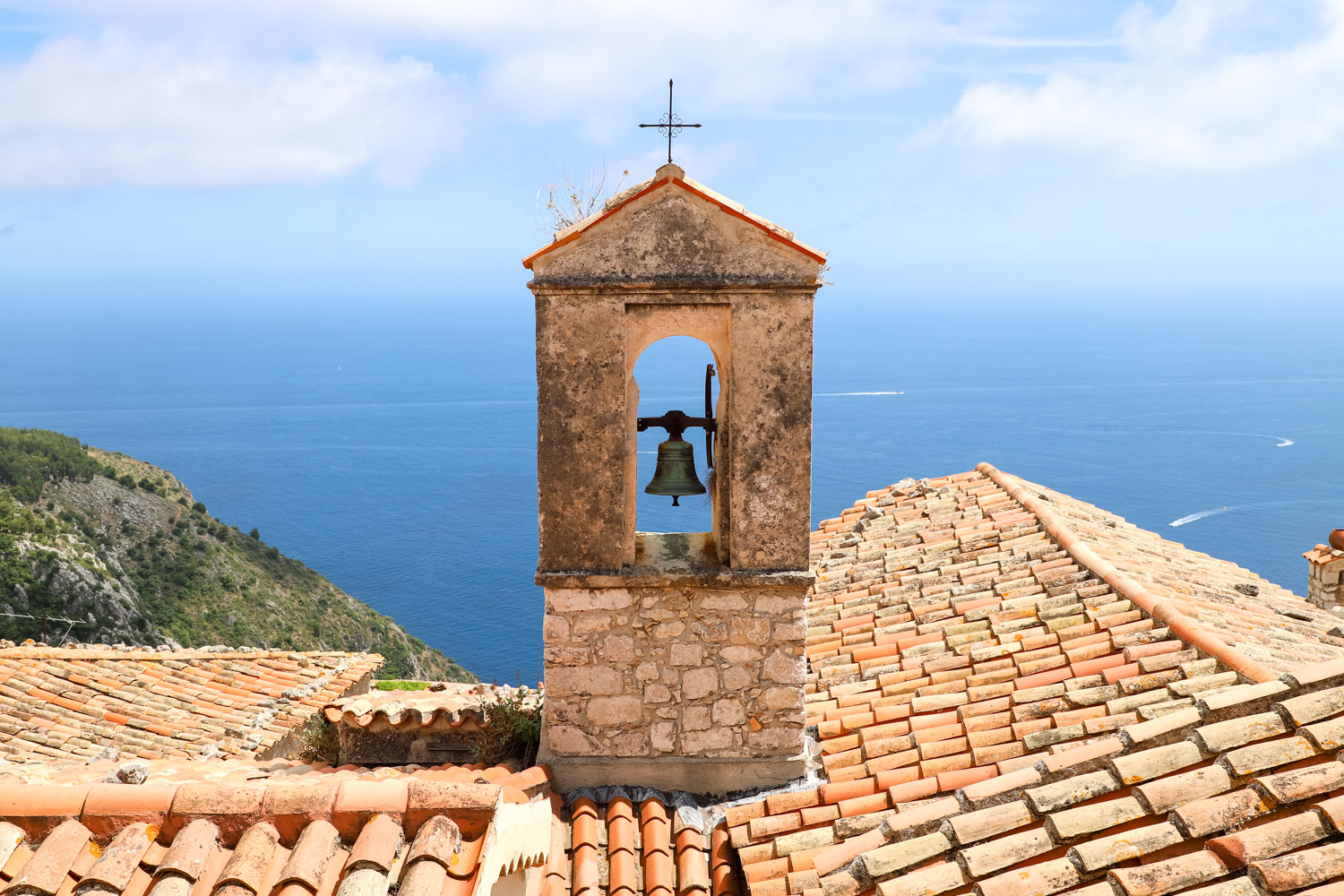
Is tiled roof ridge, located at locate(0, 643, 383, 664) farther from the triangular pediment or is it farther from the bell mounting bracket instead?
the triangular pediment

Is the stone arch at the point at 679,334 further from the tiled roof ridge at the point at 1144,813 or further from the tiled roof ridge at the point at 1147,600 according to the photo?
the tiled roof ridge at the point at 1147,600

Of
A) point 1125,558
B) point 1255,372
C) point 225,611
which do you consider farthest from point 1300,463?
point 1125,558

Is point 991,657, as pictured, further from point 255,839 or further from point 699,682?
point 255,839

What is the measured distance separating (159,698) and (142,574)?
22588 millimetres

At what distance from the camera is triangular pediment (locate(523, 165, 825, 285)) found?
454 centimetres

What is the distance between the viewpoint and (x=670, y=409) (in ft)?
30.6

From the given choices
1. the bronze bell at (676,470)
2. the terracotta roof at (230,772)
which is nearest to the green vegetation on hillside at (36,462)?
the terracotta roof at (230,772)

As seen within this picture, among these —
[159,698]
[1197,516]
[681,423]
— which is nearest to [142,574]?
→ [159,698]

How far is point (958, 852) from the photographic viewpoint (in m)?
3.68

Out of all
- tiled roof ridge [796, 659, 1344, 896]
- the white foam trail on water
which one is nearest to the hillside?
tiled roof ridge [796, 659, 1344, 896]

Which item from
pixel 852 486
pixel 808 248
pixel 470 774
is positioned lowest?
pixel 852 486

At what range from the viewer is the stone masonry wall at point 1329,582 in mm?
9383

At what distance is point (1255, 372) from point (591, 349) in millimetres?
144348

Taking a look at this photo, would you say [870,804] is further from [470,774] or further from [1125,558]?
[1125,558]
